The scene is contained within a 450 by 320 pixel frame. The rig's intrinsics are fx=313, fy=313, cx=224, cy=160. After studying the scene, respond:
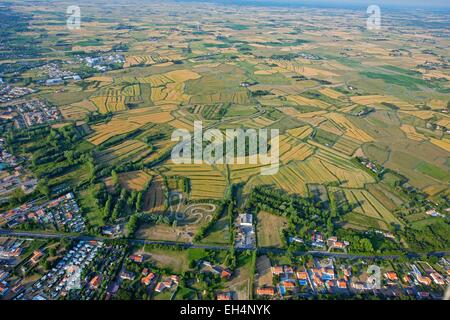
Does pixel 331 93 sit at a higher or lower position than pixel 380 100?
higher

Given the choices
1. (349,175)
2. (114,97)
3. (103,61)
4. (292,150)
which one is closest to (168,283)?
(349,175)

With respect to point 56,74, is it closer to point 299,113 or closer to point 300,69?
point 299,113

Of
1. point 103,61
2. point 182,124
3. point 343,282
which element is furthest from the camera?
point 103,61

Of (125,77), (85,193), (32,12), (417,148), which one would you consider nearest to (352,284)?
(85,193)

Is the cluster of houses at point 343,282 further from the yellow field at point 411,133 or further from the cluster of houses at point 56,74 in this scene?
the cluster of houses at point 56,74

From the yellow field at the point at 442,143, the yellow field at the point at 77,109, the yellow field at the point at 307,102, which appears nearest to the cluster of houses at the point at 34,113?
the yellow field at the point at 77,109

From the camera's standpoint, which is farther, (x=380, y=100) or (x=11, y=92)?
(x=380, y=100)
